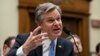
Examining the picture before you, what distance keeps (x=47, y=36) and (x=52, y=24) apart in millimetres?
116

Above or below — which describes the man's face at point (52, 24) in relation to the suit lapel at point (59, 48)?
above

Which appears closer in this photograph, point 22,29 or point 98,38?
point 22,29

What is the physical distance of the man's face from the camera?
2307 millimetres

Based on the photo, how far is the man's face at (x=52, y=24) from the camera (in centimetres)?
231

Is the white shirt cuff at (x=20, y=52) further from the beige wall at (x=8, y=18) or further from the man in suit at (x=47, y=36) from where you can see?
the beige wall at (x=8, y=18)

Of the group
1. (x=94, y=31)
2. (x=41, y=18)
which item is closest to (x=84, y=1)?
(x=94, y=31)

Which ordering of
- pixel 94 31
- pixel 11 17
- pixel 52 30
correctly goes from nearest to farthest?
pixel 52 30 → pixel 11 17 → pixel 94 31

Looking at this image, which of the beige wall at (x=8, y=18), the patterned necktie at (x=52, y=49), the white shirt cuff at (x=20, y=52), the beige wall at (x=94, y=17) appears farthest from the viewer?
the beige wall at (x=94, y=17)

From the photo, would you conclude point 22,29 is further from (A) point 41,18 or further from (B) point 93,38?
(A) point 41,18

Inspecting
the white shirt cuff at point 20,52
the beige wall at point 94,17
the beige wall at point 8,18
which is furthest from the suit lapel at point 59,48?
the beige wall at point 94,17

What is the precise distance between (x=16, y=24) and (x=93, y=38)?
1.98m

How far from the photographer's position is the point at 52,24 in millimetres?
2309

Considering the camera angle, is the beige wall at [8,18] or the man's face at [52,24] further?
the beige wall at [8,18]

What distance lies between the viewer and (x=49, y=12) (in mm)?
2312
